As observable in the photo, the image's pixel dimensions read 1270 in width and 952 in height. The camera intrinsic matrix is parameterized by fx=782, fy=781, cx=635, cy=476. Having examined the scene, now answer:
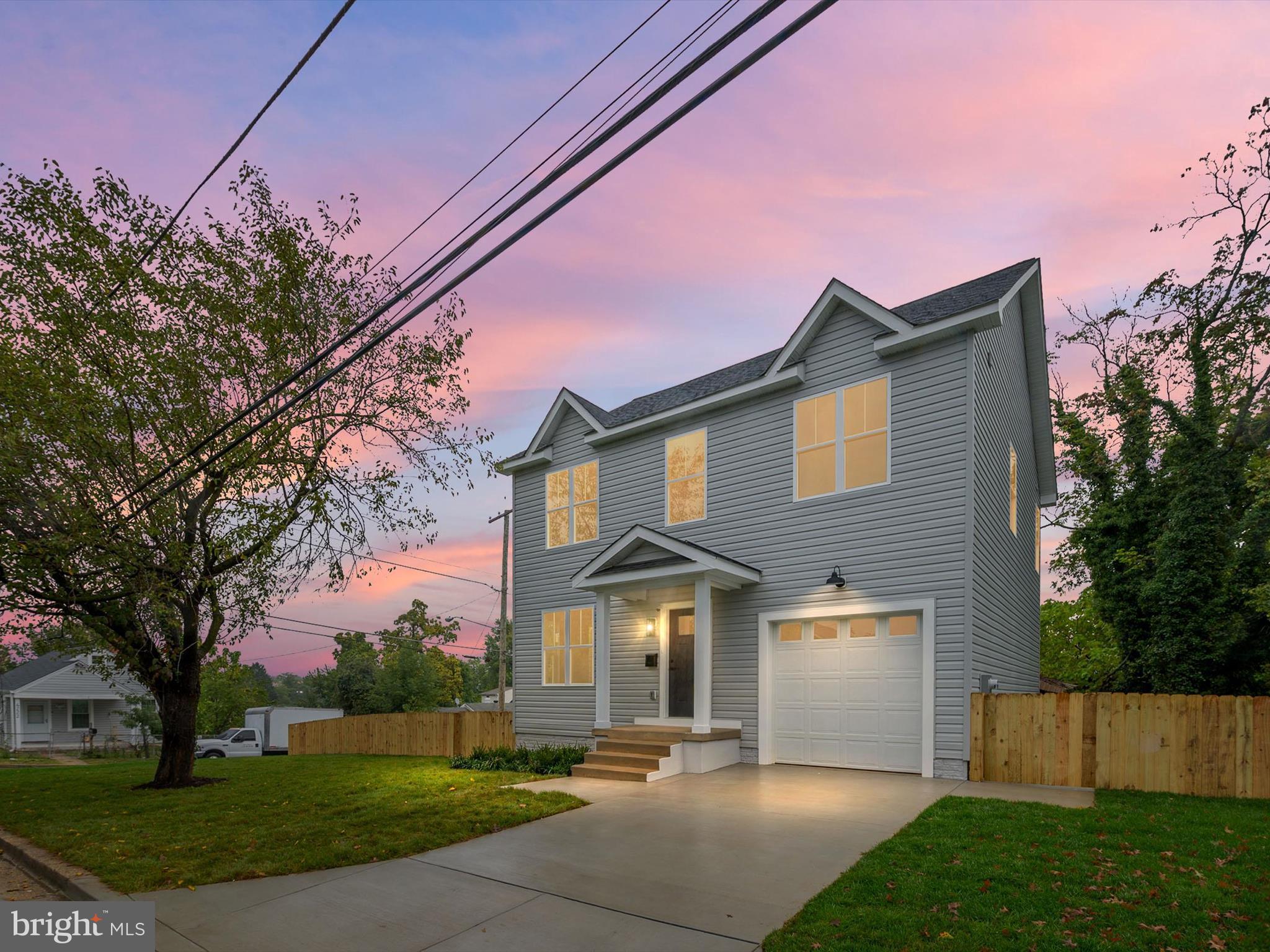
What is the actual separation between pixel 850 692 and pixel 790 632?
1422 millimetres

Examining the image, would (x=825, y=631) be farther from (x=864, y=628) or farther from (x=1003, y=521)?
(x=1003, y=521)

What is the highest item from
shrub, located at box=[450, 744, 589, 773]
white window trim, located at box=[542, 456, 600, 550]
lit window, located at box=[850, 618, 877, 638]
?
white window trim, located at box=[542, 456, 600, 550]

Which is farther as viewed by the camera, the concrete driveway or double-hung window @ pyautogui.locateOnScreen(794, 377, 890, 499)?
double-hung window @ pyautogui.locateOnScreen(794, 377, 890, 499)

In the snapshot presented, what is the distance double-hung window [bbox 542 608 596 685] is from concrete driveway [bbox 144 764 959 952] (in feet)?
23.8

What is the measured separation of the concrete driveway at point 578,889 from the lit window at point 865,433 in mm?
4831

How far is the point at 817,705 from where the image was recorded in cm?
1239

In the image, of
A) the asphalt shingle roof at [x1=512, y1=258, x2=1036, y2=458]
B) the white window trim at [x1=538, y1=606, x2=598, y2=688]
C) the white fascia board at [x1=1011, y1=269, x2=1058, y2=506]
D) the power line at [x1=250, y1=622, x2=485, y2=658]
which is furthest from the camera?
the power line at [x1=250, y1=622, x2=485, y2=658]

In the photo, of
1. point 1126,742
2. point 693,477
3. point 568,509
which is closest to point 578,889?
point 1126,742

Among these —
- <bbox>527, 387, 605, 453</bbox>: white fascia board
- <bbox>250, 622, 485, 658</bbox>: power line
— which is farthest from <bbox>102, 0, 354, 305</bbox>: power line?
<bbox>250, 622, 485, 658</bbox>: power line

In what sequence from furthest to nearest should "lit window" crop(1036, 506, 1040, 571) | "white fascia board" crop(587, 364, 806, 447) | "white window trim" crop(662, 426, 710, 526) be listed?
"lit window" crop(1036, 506, 1040, 571), "white window trim" crop(662, 426, 710, 526), "white fascia board" crop(587, 364, 806, 447)

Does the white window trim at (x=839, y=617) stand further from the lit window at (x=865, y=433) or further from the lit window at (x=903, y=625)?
the lit window at (x=865, y=433)

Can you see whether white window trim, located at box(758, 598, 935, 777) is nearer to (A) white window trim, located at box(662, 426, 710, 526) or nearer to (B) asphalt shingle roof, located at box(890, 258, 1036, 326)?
(A) white window trim, located at box(662, 426, 710, 526)

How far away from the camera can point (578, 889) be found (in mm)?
6340

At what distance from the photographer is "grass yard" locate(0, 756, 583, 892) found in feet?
24.4
